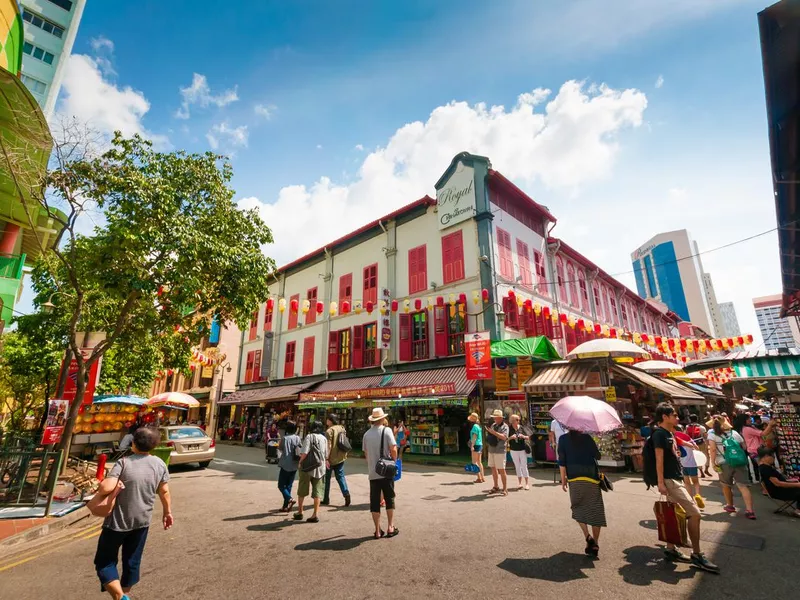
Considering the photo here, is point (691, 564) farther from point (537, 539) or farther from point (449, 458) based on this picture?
point (449, 458)

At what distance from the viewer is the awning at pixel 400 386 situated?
48.7ft

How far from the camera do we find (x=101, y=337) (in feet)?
33.8

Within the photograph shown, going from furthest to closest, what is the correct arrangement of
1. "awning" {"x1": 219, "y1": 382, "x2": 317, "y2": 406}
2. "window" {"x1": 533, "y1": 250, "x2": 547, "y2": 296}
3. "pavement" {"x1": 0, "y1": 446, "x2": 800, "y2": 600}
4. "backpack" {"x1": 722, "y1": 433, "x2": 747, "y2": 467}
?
"awning" {"x1": 219, "y1": 382, "x2": 317, "y2": 406}, "window" {"x1": 533, "y1": 250, "x2": 547, "y2": 296}, "backpack" {"x1": 722, "y1": 433, "x2": 747, "y2": 467}, "pavement" {"x1": 0, "y1": 446, "x2": 800, "y2": 600}

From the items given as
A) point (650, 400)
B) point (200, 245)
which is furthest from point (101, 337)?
point (650, 400)

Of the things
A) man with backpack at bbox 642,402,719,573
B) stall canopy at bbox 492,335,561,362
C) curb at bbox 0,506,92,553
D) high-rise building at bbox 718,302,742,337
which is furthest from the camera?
high-rise building at bbox 718,302,742,337

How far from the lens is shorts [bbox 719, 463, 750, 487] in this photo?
6.18 metres

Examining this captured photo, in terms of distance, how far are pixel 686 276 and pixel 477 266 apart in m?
A: 84.2

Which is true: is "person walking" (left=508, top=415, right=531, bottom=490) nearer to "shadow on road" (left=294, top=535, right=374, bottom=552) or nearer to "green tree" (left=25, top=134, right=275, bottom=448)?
"shadow on road" (left=294, top=535, right=374, bottom=552)

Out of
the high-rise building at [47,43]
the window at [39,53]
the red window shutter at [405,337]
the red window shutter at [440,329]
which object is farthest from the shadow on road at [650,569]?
the window at [39,53]

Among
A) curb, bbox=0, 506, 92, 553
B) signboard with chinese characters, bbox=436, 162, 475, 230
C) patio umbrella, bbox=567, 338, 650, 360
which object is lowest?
curb, bbox=0, 506, 92, 553

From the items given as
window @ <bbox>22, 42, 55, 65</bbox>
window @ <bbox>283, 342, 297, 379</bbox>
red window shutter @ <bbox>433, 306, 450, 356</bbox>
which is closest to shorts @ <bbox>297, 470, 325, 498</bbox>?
red window shutter @ <bbox>433, 306, 450, 356</bbox>

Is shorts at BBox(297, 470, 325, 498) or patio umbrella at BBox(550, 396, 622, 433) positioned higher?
patio umbrella at BBox(550, 396, 622, 433)

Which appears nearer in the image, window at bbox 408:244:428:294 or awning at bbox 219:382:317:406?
window at bbox 408:244:428:294

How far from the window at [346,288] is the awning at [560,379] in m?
10.9
